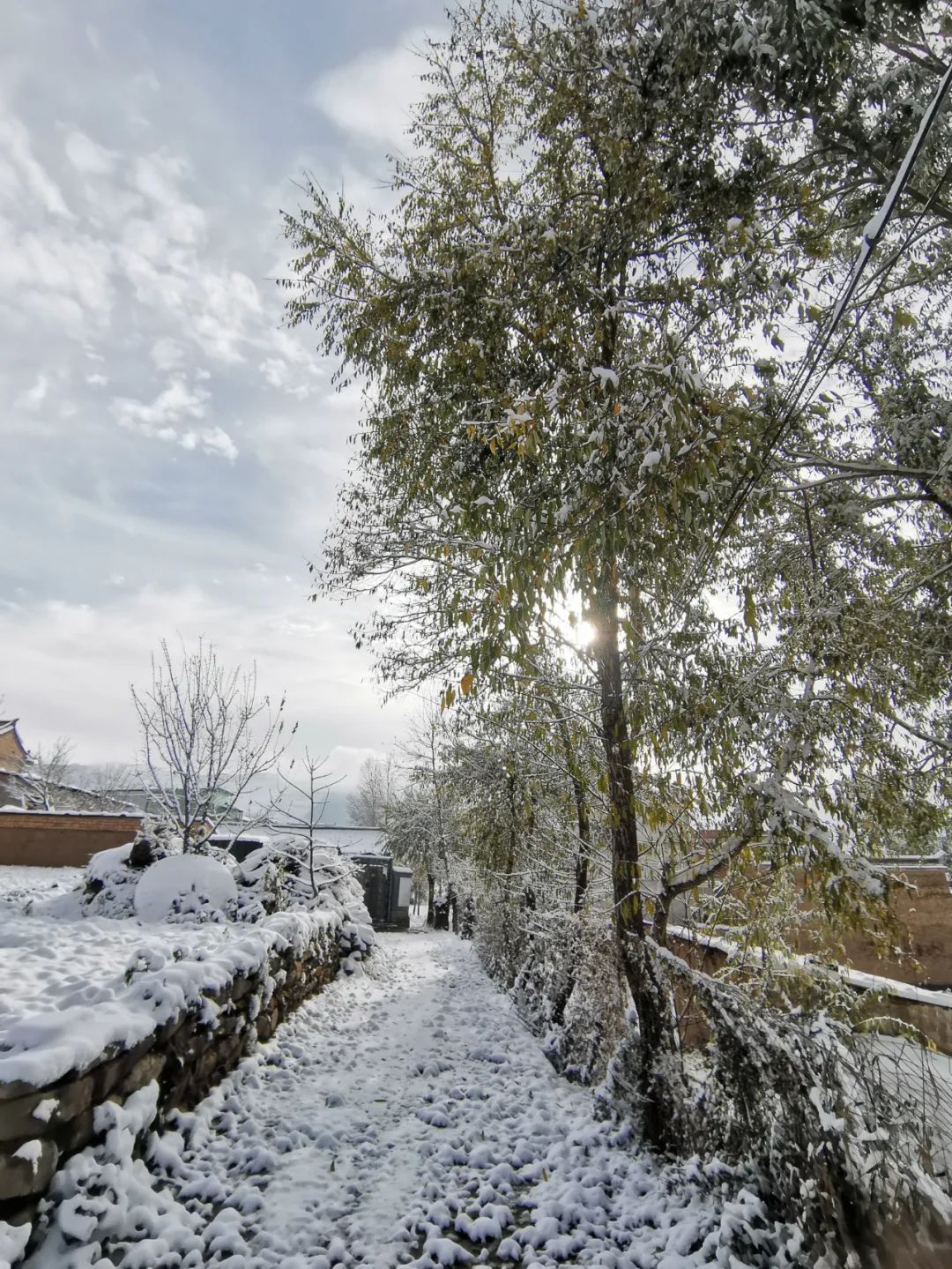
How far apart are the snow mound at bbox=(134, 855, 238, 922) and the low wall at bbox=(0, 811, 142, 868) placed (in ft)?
38.9

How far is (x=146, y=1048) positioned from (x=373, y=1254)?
5.33 ft

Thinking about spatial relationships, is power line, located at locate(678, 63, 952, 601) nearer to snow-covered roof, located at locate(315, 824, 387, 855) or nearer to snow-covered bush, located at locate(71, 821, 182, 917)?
snow-covered bush, located at locate(71, 821, 182, 917)

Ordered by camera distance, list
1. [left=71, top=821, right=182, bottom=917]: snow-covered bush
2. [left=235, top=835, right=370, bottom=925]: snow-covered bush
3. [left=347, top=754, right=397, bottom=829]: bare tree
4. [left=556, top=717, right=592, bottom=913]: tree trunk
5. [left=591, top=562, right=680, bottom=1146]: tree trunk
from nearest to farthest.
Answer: [left=591, top=562, right=680, bottom=1146]: tree trunk → [left=556, top=717, right=592, bottom=913]: tree trunk → [left=71, top=821, right=182, bottom=917]: snow-covered bush → [left=235, top=835, right=370, bottom=925]: snow-covered bush → [left=347, top=754, right=397, bottom=829]: bare tree

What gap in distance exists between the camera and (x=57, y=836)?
17.9 m

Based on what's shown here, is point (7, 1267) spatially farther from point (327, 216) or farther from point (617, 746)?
point (327, 216)

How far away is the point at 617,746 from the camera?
456cm

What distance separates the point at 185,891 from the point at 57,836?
13.7 m

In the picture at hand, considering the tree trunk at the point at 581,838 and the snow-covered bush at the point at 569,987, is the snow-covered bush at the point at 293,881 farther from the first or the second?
the tree trunk at the point at 581,838

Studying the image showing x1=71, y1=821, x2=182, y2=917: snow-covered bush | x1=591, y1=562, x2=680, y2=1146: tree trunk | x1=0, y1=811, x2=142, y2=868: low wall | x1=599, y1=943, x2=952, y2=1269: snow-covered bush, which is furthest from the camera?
x1=0, y1=811, x2=142, y2=868: low wall

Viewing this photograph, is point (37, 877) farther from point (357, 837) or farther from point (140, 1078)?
point (357, 837)

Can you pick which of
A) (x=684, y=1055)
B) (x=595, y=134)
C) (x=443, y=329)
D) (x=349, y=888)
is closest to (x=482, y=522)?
(x=443, y=329)

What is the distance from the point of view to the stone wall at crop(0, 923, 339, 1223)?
8.16 ft

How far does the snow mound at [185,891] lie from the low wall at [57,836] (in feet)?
38.9

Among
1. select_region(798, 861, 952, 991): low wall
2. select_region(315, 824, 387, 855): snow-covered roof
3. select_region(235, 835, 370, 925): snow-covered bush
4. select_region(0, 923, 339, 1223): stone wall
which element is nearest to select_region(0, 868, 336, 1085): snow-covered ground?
select_region(0, 923, 339, 1223): stone wall
